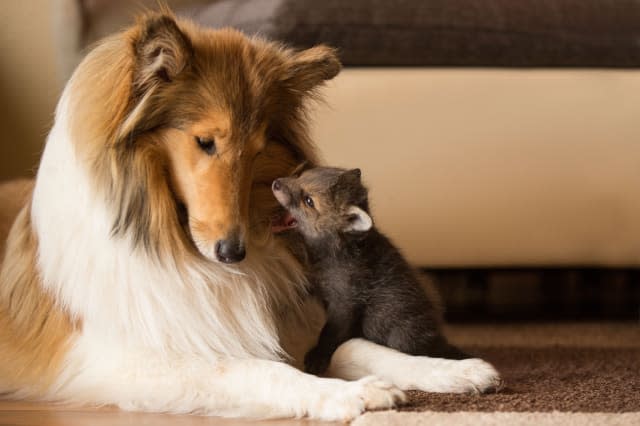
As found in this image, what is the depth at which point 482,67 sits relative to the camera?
3.16 metres

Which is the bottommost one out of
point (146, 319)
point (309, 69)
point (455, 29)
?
point (146, 319)

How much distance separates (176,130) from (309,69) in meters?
0.42

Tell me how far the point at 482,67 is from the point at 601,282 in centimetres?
99

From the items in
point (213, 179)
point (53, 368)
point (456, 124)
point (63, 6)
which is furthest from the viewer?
point (63, 6)

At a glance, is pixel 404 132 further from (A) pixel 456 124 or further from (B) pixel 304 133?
(B) pixel 304 133

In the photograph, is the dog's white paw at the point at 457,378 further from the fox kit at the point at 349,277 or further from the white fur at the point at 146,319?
the white fur at the point at 146,319

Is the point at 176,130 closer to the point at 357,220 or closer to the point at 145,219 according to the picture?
the point at 145,219

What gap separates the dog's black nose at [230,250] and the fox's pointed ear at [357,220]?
32 cm

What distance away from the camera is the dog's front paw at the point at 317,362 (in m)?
2.24

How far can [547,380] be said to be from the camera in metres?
2.31

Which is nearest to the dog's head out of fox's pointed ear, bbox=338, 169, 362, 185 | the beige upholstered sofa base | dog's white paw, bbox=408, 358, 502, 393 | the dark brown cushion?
fox's pointed ear, bbox=338, 169, 362, 185

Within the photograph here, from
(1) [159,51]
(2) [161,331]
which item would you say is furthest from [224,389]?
(1) [159,51]

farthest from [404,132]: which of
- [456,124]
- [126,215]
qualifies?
[126,215]

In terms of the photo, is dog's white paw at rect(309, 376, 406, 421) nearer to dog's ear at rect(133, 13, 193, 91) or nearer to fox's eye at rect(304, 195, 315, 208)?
fox's eye at rect(304, 195, 315, 208)
